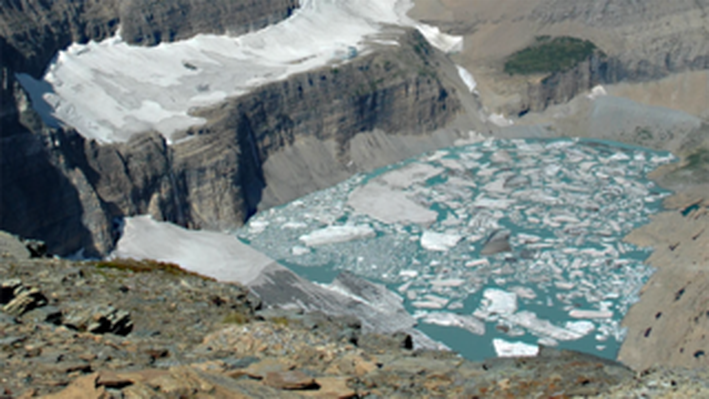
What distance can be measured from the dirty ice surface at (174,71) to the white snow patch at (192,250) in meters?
7.86

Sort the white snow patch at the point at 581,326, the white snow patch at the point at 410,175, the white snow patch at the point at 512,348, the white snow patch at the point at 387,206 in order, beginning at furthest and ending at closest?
1. the white snow patch at the point at 410,175
2. the white snow patch at the point at 387,206
3. the white snow patch at the point at 581,326
4. the white snow patch at the point at 512,348

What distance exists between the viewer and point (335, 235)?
51.4 metres

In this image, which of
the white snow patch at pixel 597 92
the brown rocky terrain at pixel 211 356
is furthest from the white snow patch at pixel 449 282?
the white snow patch at pixel 597 92

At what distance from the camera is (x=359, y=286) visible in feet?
141

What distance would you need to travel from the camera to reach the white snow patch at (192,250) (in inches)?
1834

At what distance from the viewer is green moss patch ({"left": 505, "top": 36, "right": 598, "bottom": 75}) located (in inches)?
3191

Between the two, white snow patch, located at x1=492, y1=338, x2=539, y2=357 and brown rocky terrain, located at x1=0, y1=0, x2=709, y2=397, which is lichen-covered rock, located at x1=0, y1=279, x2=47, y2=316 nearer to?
brown rocky terrain, located at x1=0, y1=0, x2=709, y2=397

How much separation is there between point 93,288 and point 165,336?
309cm

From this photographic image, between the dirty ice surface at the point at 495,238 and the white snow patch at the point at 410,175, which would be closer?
the dirty ice surface at the point at 495,238

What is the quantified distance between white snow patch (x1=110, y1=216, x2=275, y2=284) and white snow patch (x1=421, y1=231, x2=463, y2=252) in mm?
9834

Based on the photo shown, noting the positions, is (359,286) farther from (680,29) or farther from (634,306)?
(680,29)

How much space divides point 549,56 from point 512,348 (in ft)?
175

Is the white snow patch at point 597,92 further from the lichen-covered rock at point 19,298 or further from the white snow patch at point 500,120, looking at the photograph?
the lichen-covered rock at point 19,298

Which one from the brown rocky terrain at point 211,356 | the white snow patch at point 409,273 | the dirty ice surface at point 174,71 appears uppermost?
the brown rocky terrain at point 211,356
